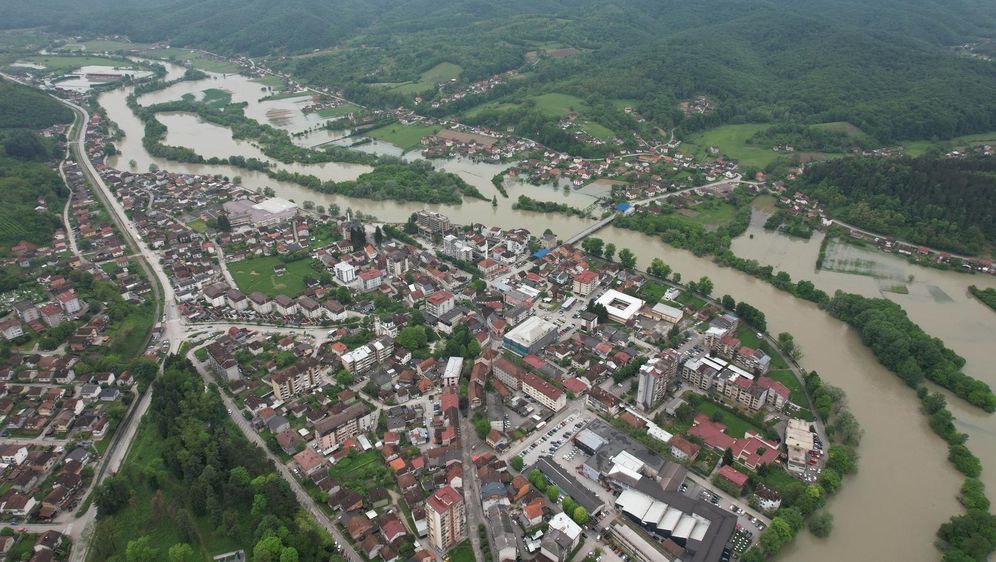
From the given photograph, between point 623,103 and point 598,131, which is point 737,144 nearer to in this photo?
point 598,131

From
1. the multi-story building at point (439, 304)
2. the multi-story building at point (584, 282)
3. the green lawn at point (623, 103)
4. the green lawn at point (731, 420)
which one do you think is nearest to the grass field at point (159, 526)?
the multi-story building at point (439, 304)

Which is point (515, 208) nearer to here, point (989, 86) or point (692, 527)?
point (692, 527)

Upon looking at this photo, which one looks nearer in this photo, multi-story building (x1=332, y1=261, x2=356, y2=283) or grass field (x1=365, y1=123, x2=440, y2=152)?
multi-story building (x1=332, y1=261, x2=356, y2=283)

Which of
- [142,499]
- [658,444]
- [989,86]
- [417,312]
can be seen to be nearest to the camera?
[142,499]

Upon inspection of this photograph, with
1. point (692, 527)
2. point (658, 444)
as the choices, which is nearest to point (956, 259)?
point (658, 444)

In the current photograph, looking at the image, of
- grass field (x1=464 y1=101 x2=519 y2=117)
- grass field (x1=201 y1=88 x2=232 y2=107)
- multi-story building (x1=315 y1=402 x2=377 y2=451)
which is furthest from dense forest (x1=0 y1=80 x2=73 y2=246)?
grass field (x1=464 y1=101 x2=519 y2=117)

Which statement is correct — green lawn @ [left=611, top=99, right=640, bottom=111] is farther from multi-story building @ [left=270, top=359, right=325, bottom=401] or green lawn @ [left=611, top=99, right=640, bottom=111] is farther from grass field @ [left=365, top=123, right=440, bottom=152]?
multi-story building @ [left=270, top=359, right=325, bottom=401]
